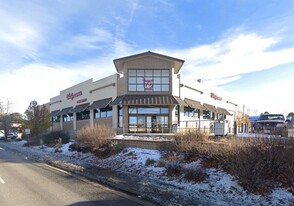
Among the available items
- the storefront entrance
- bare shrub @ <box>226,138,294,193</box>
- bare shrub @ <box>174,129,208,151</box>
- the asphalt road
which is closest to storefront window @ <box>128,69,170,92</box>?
the storefront entrance

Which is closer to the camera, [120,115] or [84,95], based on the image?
[120,115]

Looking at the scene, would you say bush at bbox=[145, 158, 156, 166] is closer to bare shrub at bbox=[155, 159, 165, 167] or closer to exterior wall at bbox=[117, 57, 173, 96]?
bare shrub at bbox=[155, 159, 165, 167]

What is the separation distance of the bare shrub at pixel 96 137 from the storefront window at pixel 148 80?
12931mm

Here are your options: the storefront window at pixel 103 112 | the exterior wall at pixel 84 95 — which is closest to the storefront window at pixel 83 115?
the exterior wall at pixel 84 95

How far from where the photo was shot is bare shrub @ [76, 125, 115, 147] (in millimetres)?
21047

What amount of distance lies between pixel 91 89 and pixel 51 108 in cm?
2430

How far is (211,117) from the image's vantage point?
48750 millimetres

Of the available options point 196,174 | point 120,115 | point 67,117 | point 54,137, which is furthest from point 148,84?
point 196,174

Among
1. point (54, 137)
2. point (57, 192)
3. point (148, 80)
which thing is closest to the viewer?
point (57, 192)

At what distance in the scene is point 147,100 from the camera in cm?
3362

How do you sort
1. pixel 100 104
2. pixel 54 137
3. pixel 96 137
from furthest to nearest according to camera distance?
pixel 100 104 < pixel 54 137 < pixel 96 137

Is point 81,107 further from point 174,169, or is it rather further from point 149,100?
point 174,169

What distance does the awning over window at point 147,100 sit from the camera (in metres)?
33.2

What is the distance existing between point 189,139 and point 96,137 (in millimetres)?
8810
